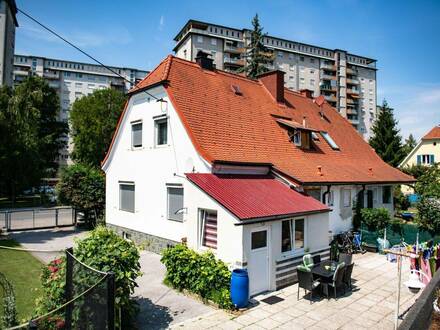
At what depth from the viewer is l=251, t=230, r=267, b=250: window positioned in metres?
9.96

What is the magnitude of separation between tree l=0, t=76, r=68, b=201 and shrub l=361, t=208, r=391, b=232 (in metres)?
27.9

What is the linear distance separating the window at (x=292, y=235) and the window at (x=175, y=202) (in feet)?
14.8

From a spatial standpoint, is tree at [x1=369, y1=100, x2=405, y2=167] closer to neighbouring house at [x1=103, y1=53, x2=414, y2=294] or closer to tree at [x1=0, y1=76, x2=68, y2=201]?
neighbouring house at [x1=103, y1=53, x2=414, y2=294]

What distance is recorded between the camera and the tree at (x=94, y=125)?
43375mm

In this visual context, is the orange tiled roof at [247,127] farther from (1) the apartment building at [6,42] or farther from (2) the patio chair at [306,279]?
(1) the apartment building at [6,42]

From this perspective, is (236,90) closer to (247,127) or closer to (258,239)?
(247,127)

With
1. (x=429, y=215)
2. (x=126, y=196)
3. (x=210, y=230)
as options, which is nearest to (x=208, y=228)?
(x=210, y=230)

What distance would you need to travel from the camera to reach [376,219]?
17.3 m

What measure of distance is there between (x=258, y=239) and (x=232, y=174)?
3.53 m

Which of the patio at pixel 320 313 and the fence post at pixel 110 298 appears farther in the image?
the patio at pixel 320 313

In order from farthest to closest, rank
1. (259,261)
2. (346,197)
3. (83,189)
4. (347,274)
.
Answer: (83,189) < (346,197) < (347,274) < (259,261)

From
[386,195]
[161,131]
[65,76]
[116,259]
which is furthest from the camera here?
[65,76]

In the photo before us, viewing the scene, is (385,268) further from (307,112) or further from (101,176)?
(101,176)

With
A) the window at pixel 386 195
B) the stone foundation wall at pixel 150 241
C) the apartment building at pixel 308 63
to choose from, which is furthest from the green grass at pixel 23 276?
the apartment building at pixel 308 63
